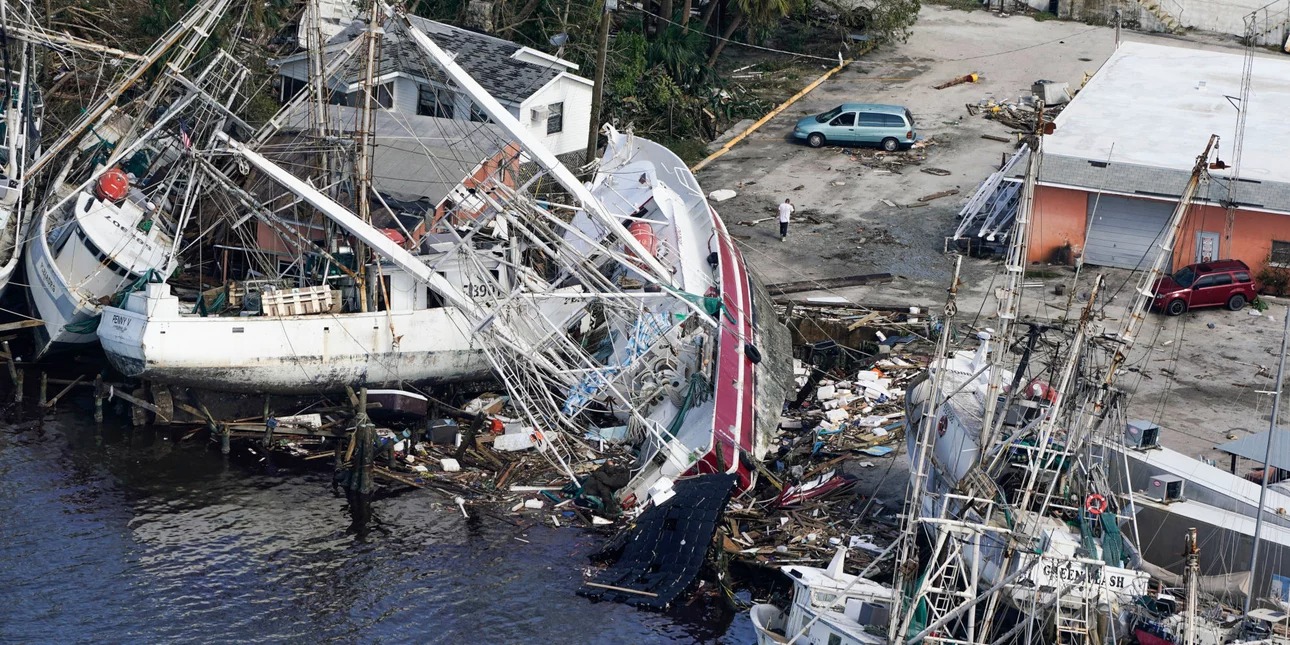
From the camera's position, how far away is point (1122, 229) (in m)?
40.8

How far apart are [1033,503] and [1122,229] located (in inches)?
685

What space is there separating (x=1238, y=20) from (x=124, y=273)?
41.4 m

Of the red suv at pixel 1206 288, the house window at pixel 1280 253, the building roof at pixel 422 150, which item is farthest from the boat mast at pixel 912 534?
the house window at pixel 1280 253

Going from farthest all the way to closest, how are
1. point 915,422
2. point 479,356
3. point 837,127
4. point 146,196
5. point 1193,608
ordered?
point 837,127
point 146,196
point 479,356
point 915,422
point 1193,608

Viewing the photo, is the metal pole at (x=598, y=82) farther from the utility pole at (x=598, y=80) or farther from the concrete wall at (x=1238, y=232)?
the concrete wall at (x=1238, y=232)

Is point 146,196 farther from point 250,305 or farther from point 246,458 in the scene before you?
point 246,458

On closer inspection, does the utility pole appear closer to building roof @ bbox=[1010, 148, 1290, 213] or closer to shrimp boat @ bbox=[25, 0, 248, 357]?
shrimp boat @ bbox=[25, 0, 248, 357]

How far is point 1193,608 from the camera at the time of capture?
71.9 ft

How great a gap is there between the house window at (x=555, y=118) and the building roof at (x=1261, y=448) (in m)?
22.1

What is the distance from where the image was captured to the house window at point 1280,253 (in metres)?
39.2

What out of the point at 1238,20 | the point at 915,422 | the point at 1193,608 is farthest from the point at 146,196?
the point at 1238,20

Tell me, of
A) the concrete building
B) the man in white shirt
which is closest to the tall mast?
the man in white shirt

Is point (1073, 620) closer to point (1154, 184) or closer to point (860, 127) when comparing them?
point (1154, 184)

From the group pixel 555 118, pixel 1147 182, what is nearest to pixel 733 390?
pixel 1147 182
